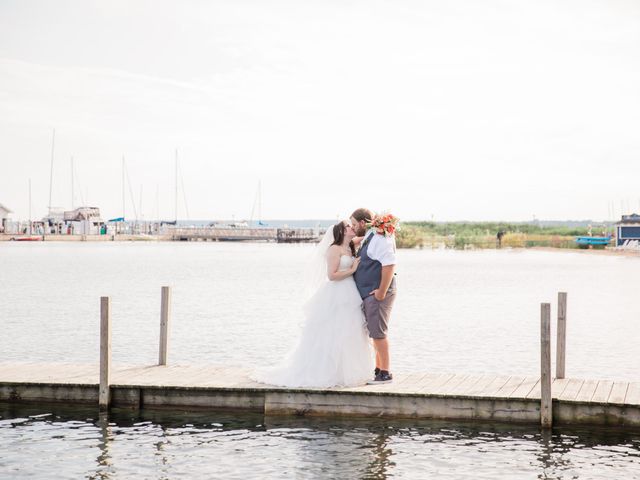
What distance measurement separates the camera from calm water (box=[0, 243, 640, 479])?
40.9 feet

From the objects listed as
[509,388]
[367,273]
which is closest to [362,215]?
[367,273]

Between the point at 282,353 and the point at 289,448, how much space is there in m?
10.8

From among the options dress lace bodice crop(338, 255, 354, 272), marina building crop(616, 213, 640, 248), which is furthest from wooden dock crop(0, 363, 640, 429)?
marina building crop(616, 213, 640, 248)

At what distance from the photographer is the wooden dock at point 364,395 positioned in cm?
1348

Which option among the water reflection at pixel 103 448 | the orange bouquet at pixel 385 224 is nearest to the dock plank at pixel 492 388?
the orange bouquet at pixel 385 224

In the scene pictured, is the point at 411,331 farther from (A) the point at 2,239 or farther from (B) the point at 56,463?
(A) the point at 2,239

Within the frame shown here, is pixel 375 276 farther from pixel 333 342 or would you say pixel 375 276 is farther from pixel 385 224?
pixel 333 342

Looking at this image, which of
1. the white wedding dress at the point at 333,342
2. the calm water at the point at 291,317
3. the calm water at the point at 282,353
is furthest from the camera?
the calm water at the point at 291,317

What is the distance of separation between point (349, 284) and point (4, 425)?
5.39m

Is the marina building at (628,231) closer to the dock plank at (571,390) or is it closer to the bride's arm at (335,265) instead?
the dock plank at (571,390)

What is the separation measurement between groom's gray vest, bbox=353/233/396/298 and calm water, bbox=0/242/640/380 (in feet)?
23.9

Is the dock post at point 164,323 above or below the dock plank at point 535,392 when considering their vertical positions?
above

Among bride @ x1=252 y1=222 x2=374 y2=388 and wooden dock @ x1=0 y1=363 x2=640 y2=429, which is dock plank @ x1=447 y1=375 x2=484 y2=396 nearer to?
wooden dock @ x1=0 y1=363 x2=640 y2=429

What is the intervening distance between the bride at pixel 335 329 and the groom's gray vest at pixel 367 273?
0.34 ft
